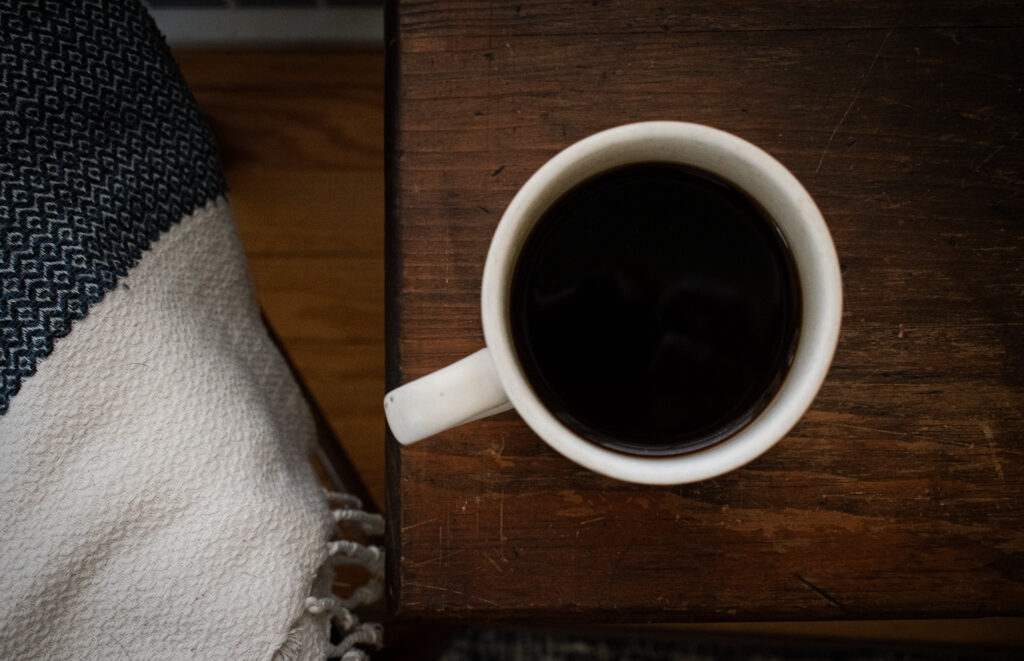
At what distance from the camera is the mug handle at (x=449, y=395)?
315 mm

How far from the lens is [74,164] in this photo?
0.46 metres

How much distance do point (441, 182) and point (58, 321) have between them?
0.25 metres

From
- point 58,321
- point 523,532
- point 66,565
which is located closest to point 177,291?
point 58,321

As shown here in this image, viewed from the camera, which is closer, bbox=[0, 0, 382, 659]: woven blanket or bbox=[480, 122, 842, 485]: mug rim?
bbox=[480, 122, 842, 485]: mug rim

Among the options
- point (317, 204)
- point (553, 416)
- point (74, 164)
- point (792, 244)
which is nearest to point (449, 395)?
point (553, 416)

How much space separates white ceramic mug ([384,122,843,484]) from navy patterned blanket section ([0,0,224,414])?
26 centimetres

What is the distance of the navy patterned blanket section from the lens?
16.9 inches

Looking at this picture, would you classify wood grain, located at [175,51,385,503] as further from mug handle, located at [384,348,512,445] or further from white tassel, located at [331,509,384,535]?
mug handle, located at [384,348,512,445]

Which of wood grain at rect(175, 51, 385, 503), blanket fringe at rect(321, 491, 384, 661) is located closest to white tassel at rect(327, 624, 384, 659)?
blanket fringe at rect(321, 491, 384, 661)

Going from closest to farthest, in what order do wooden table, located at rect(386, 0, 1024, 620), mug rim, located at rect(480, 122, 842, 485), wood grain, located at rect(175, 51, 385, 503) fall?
mug rim, located at rect(480, 122, 842, 485), wooden table, located at rect(386, 0, 1024, 620), wood grain, located at rect(175, 51, 385, 503)

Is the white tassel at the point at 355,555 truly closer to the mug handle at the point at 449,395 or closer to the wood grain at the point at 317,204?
the mug handle at the point at 449,395

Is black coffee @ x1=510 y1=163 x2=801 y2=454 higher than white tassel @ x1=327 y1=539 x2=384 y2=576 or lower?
higher

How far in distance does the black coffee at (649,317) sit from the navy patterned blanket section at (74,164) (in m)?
0.28

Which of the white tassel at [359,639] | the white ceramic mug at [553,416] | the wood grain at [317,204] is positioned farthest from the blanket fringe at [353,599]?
the wood grain at [317,204]
